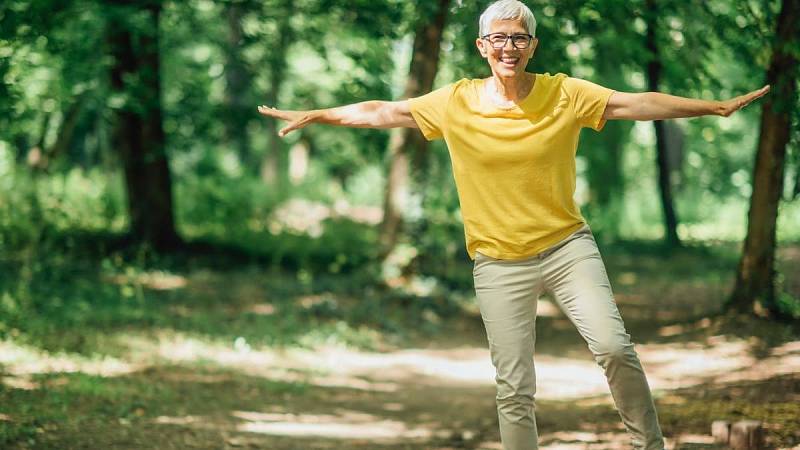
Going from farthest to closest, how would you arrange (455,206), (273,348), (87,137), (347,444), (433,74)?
(87,137) < (455,206) < (433,74) < (273,348) < (347,444)

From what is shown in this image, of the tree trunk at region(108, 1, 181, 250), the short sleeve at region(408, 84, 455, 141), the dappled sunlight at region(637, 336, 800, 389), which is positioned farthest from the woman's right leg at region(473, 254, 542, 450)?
the tree trunk at region(108, 1, 181, 250)

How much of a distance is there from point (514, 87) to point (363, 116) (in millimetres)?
822

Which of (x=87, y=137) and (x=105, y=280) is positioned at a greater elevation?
(x=87, y=137)

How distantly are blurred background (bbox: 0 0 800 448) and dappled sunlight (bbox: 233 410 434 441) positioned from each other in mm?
126

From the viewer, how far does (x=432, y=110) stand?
15.0 ft

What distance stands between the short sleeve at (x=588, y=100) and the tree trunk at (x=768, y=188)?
14.8ft

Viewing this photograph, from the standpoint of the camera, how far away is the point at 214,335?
10.4 meters

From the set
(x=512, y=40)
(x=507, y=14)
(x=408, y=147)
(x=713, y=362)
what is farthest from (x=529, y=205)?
(x=408, y=147)

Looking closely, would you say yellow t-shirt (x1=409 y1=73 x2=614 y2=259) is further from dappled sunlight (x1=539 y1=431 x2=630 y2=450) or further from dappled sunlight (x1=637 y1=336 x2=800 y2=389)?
dappled sunlight (x1=637 y1=336 x2=800 y2=389)

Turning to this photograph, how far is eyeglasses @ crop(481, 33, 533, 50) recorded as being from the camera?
170 inches

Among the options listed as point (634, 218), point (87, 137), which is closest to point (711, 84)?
point (634, 218)

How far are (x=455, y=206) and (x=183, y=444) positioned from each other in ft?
26.6

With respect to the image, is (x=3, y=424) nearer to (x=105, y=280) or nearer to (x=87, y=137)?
(x=105, y=280)

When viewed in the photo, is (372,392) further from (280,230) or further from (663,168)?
(663,168)
